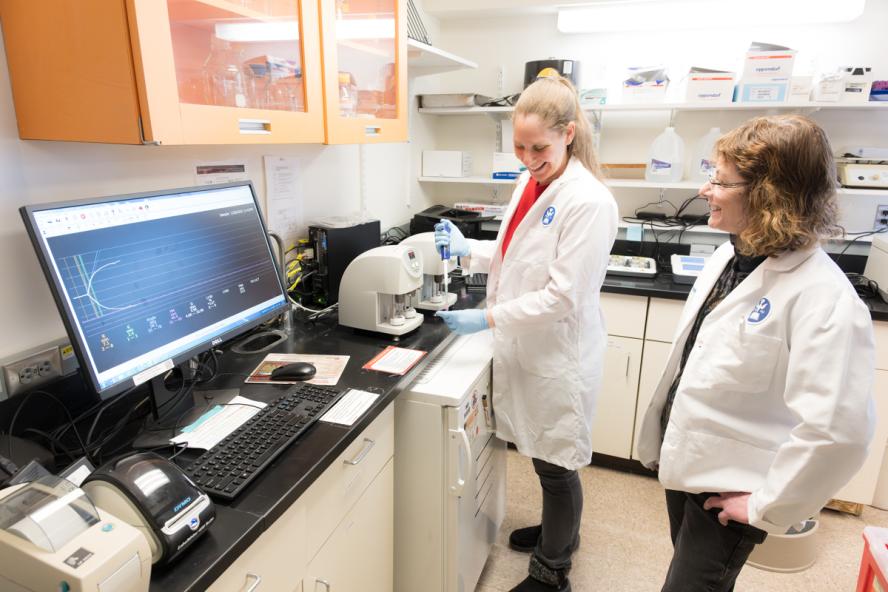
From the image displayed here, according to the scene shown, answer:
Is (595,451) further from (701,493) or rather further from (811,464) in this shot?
(811,464)

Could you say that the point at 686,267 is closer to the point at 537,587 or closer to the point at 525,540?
the point at 525,540

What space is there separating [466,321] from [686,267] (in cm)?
124

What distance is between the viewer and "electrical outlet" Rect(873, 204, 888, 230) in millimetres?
2424

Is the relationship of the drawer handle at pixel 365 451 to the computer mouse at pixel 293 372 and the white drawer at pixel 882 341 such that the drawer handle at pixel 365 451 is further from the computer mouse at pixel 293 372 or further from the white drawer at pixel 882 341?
the white drawer at pixel 882 341

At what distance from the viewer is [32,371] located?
3.72 feet

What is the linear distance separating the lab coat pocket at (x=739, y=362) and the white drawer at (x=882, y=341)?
4.70 feet

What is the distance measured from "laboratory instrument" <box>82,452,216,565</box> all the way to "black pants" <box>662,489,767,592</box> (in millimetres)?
976

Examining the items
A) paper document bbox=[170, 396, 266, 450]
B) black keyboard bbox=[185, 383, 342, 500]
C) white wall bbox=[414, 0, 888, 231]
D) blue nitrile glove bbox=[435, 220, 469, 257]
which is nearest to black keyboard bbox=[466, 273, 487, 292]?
blue nitrile glove bbox=[435, 220, 469, 257]

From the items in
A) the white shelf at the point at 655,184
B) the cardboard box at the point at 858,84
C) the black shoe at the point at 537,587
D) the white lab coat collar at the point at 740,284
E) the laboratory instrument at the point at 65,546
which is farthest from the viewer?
the white shelf at the point at 655,184

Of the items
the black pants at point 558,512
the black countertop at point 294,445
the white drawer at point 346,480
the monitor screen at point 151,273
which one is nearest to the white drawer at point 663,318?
the black countertop at point 294,445

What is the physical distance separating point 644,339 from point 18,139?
86.5 inches

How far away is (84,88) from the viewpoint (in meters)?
1.03

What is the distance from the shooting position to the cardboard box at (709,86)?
233 centimetres

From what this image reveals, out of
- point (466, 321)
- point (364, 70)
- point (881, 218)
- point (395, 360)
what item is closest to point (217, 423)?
point (395, 360)
